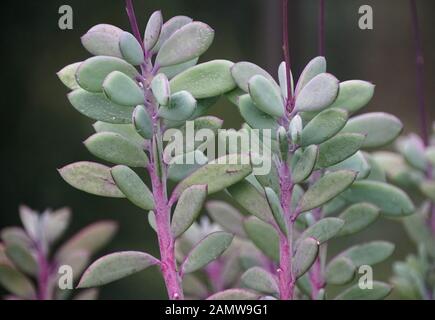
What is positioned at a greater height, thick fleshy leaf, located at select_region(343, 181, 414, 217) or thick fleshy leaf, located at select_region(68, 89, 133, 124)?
thick fleshy leaf, located at select_region(68, 89, 133, 124)

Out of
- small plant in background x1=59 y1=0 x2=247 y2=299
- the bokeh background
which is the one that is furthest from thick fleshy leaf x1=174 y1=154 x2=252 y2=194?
the bokeh background

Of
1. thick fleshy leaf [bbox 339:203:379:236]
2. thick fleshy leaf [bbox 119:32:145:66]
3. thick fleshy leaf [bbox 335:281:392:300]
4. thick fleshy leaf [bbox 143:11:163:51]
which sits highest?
thick fleshy leaf [bbox 143:11:163:51]

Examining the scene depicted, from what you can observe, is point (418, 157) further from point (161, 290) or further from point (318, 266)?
point (161, 290)

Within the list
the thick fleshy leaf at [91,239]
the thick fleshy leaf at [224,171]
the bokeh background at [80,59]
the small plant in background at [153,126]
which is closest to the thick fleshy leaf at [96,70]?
the small plant in background at [153,126]

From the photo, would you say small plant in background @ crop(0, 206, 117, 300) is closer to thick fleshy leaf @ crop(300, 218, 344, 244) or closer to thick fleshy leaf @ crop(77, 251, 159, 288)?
thick fleshy leaf @ crop(77, 251, 159, 288)

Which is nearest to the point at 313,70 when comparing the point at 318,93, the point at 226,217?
the point at 318,93

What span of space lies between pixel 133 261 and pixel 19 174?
141cm

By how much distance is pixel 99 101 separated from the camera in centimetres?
64

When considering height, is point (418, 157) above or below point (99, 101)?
below

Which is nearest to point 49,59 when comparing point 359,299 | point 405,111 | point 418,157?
point 405,111

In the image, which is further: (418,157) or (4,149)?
(4,149)

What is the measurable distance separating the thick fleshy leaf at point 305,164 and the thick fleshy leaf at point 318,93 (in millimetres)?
32

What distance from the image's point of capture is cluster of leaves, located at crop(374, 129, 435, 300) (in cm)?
85

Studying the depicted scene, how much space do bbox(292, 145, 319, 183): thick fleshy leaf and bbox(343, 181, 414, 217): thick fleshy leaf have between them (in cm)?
14
